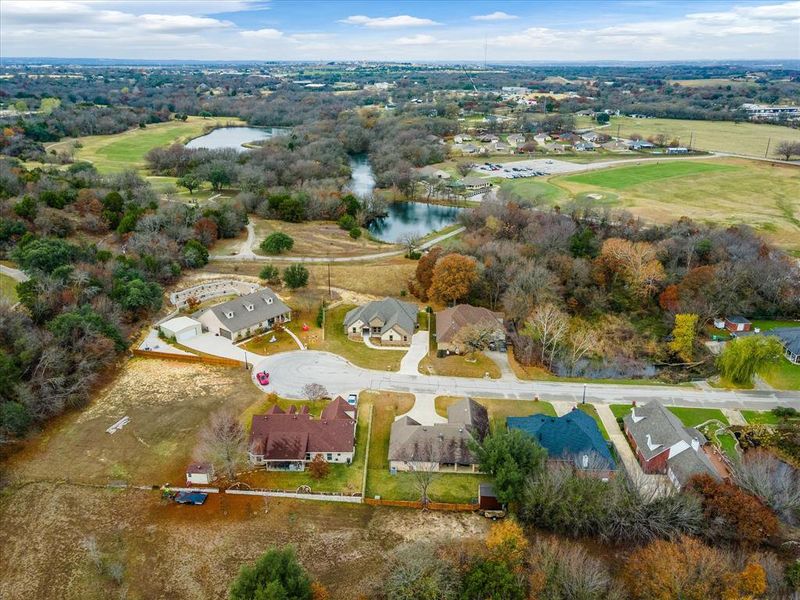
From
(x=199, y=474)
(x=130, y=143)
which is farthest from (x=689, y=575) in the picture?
(x=130, y=143)

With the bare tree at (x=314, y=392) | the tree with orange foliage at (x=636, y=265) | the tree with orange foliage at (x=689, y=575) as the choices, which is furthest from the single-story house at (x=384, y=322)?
the tree with orange foliage at (x=689, y=575)

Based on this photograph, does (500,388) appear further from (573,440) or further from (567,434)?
(573,440)

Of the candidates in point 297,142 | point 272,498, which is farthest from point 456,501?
point 297,142

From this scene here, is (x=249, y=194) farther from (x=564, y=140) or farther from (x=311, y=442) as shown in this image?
(x=564, y=140)

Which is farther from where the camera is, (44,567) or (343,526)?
(343,526)

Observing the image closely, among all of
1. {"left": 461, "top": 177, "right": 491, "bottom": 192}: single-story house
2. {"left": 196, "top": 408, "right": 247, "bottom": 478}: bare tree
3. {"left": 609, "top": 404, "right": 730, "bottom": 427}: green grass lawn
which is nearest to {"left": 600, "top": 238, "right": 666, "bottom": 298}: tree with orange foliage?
{"left": 609, "top": 404, "right": 730, "bottom": 427}: green grass lawn

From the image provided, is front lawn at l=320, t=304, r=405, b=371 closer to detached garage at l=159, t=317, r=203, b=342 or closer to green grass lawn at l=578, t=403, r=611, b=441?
detached garage at l=159, t=317, r=203, b=342
